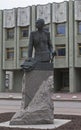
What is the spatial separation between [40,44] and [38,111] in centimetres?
262

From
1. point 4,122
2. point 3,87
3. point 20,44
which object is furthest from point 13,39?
point 4,122

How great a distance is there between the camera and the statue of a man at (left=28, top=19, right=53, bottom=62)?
44.7 ft

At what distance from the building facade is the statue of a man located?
111 feet

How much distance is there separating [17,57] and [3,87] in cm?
516

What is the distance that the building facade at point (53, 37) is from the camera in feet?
157

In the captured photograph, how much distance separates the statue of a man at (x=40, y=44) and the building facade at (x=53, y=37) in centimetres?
3381

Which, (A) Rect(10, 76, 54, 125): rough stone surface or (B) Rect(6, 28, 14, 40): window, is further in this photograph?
(B) Rect(6, 28, 14, 40): window

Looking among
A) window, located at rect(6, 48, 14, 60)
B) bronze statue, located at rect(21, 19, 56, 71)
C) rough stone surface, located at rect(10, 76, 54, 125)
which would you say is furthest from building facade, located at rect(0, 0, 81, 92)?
rough stone surface, located at rect(10, 76, 54, 125)

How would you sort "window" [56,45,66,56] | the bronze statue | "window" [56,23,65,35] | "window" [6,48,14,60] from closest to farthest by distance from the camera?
1. the bronze statue
2. "window" [56,45,66,56]
3. "window" [56,23,65,35]
4. "window" [6,48,14,60]

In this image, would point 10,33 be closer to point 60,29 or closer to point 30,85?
point 60,29

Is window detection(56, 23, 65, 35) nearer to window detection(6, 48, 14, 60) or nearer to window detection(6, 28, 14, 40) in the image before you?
window detection(6, 28, 14, 40)

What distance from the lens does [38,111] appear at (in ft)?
42.8

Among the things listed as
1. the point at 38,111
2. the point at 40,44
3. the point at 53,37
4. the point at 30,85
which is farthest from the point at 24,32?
the point at 38,111

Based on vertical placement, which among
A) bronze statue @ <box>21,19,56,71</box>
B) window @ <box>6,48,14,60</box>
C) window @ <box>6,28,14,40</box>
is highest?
window @ <box>6,28,14,40</box>
